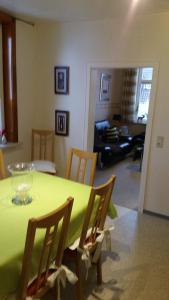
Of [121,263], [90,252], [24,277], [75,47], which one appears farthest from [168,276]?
[75,47]

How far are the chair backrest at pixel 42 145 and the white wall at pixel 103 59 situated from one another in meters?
0.12

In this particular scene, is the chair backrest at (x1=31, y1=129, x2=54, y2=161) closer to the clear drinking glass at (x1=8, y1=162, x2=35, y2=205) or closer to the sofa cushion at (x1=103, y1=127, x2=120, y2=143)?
the clear drinking glass at (x1=8, y1=162, x2=35, y2=205)

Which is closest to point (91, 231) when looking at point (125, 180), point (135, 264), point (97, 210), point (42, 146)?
point (97, 210)

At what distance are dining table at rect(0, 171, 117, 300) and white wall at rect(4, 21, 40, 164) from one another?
4.65 feet

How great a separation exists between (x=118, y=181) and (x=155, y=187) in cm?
131

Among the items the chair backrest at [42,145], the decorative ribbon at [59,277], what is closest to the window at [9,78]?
the chair backrest at [42,145]

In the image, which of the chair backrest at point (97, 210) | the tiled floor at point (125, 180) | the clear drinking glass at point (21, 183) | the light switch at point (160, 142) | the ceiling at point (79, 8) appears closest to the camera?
the chair backrest at point (97, 210)

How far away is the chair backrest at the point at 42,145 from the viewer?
12.8 feet

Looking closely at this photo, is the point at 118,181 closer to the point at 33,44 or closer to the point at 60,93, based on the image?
the point at 60,93

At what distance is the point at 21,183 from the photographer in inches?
79.4

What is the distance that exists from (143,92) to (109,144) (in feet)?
7.87

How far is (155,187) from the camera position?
3.24 metres

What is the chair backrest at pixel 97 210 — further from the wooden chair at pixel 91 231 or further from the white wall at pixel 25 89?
the white wall at pixel 25 89

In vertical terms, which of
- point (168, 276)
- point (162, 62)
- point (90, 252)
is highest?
point (162, 62)
